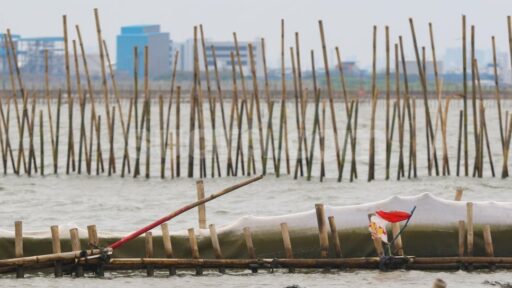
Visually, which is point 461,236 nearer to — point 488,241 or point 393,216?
point 488,241

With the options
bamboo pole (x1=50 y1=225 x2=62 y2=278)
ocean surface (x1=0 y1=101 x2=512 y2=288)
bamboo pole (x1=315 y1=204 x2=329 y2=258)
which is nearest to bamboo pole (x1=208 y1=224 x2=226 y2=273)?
bamboo pole (x1=315 y1=204 x2=329 y2=258)

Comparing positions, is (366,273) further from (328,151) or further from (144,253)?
(328,151)

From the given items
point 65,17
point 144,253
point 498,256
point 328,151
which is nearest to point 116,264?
point 144,253

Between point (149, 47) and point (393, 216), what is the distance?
437 feet

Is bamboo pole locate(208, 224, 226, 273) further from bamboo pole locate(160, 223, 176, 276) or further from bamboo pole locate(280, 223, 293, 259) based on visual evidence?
bamboo pole locate(280, 223, 293, 259)

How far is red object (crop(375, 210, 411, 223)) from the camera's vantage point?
11117 mm

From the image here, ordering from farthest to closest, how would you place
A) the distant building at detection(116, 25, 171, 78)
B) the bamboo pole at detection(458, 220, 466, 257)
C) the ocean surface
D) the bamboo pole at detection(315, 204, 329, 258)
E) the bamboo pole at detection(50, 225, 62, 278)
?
the distant building at detection(116, 25, 171, 78) → the ocean surface → the bamboo pole at detection(458, 220, 466, 257) → the bamboo pole at detection(315, 204, 329, 258) → the bamboo pole at detection(50, 225, 62, 278)

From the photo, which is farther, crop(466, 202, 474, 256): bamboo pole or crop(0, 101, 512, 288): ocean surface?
crop(0, 101, 512, 288): ocean surface

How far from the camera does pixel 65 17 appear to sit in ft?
60.3

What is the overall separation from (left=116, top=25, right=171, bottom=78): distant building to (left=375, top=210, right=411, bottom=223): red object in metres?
121

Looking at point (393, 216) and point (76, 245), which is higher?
point (393, 216)

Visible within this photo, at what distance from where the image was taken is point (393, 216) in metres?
11.1

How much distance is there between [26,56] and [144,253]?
145128 mm

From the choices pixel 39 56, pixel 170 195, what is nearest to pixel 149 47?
pixel 39 56
